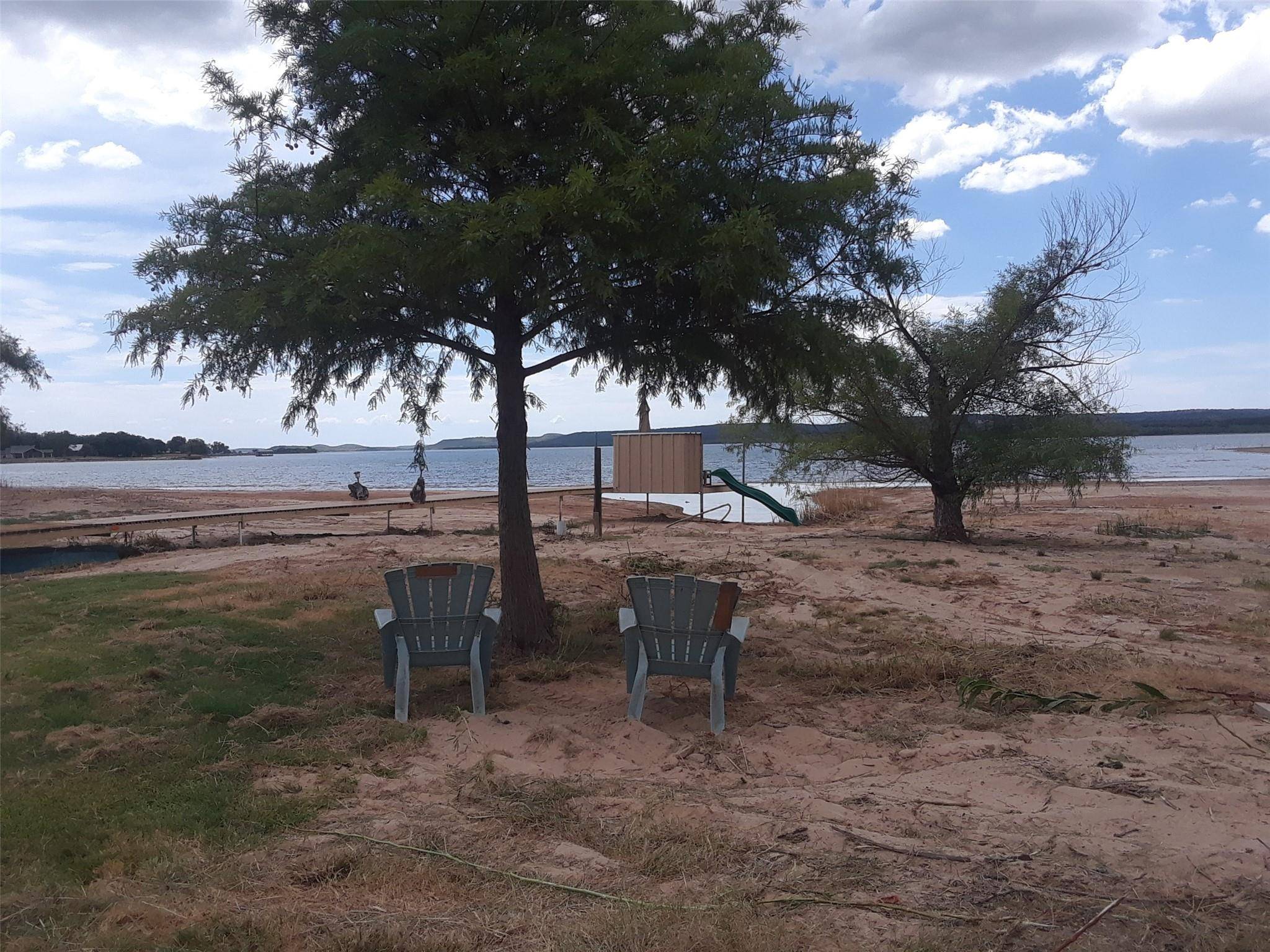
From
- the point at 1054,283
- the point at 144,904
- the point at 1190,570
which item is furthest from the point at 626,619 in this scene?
the point at 1054,283

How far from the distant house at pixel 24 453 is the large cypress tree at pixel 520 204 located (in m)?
1.03

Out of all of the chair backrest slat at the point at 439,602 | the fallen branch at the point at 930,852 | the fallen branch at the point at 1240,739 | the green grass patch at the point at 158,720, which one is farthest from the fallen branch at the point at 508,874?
the fallen branch at the point at 1240,739

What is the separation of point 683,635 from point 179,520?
36.8ft

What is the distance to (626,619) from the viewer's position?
5.58 m

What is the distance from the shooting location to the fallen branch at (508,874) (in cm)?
290

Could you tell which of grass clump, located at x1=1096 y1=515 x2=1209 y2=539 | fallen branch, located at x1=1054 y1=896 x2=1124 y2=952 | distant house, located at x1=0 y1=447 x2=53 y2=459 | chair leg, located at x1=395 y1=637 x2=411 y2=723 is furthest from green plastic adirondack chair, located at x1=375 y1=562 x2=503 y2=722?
grass clump, located at x1=1096 y1=515 x2=1209 y2=539

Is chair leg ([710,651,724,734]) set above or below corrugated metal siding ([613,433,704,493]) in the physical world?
below

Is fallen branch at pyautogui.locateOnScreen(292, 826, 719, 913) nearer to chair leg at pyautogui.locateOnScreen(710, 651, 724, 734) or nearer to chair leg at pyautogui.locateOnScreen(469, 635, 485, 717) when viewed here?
chair leg at pyautogui.locateOnScreen(469, 635, 485, 717)

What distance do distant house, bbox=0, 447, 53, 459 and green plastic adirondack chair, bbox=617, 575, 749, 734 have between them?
12.8 ft

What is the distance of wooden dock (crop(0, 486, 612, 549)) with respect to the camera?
36.2 ft

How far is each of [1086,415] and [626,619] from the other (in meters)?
10.6

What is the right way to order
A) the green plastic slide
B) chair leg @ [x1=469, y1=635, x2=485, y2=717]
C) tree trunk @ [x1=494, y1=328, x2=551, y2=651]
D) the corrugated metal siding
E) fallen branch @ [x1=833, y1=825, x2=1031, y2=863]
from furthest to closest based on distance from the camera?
the green plastic slide
the corrugated metal siding
tree trunk @ [x1=494, y1=328, x2=551, y2=651]
chair leg @ [x1=469, y1=635, x2=485, y2=717]
fallen branch @ [x1=833, y1=825, x2=1031, y2=863]

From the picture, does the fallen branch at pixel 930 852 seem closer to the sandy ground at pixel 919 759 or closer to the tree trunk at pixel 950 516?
the sandy ground at pixel 919 759

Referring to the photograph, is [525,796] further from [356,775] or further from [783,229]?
[783,229]
